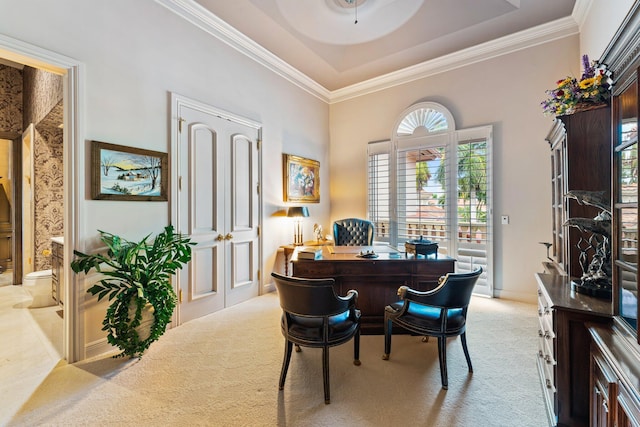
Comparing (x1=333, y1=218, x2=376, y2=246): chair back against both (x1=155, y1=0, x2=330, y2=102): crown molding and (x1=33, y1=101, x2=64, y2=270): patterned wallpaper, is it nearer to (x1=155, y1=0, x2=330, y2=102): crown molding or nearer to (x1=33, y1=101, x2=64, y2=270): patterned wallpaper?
(x1=155, y1=0, x2=330, y2=102): crown molding

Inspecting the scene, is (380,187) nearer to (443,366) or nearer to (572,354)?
(443,366)

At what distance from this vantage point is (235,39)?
3828 mm

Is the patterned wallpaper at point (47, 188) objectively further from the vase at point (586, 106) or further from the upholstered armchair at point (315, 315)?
the vase at point (586, 106)

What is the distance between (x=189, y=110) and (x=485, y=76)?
4202mm

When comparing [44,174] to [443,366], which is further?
[44,174]

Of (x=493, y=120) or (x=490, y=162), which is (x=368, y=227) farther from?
(x=493, y=120)

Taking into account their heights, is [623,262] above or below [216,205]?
below

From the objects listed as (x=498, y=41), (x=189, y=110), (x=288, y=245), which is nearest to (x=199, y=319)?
(x=288, y=245)

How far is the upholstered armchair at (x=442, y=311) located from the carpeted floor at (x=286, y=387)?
0.25 metres

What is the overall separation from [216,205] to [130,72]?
5.38 feet

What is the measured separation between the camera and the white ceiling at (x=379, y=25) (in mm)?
3420

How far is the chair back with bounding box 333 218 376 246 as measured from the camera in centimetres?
467

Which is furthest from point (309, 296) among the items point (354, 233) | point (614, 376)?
point (354, 233)

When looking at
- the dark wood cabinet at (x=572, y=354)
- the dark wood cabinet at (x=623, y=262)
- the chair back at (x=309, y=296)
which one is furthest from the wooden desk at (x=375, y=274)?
the dark wood cabinet at (x=623, y=262)
